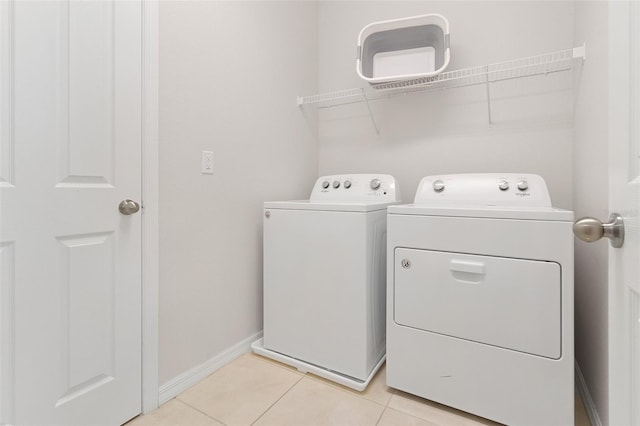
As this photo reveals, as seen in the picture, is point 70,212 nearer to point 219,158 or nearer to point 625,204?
point 219,158

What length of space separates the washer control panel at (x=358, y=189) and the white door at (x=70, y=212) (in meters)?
1.06

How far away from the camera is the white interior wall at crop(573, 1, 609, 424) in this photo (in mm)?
1070

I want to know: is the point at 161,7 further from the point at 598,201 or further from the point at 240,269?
the point at 598,201

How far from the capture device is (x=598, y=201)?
1145 millimetres

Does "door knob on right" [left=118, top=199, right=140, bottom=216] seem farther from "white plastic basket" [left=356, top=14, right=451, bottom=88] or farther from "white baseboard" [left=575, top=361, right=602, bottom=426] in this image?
"white baseboard" [left=575, top=361, right=602, bottom=426]

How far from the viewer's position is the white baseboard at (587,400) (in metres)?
1.12

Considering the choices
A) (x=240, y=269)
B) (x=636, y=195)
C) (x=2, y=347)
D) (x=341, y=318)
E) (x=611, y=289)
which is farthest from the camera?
(x=240, y=269)

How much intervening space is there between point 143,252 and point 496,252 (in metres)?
1.35

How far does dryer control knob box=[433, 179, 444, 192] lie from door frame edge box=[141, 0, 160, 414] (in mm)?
1338

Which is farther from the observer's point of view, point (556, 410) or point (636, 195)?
point (556, 410)

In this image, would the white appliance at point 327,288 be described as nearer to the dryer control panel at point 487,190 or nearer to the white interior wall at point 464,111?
the dryer control panel at point 487,190

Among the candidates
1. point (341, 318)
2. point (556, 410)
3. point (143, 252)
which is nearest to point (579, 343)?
point (556, 410)

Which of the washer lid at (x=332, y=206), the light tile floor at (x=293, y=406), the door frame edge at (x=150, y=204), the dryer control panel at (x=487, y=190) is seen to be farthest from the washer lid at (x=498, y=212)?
the door frame edge at (x=150, y=204)

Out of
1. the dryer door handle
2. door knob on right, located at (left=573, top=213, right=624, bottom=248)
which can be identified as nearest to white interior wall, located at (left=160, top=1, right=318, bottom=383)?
the dryer door handle
